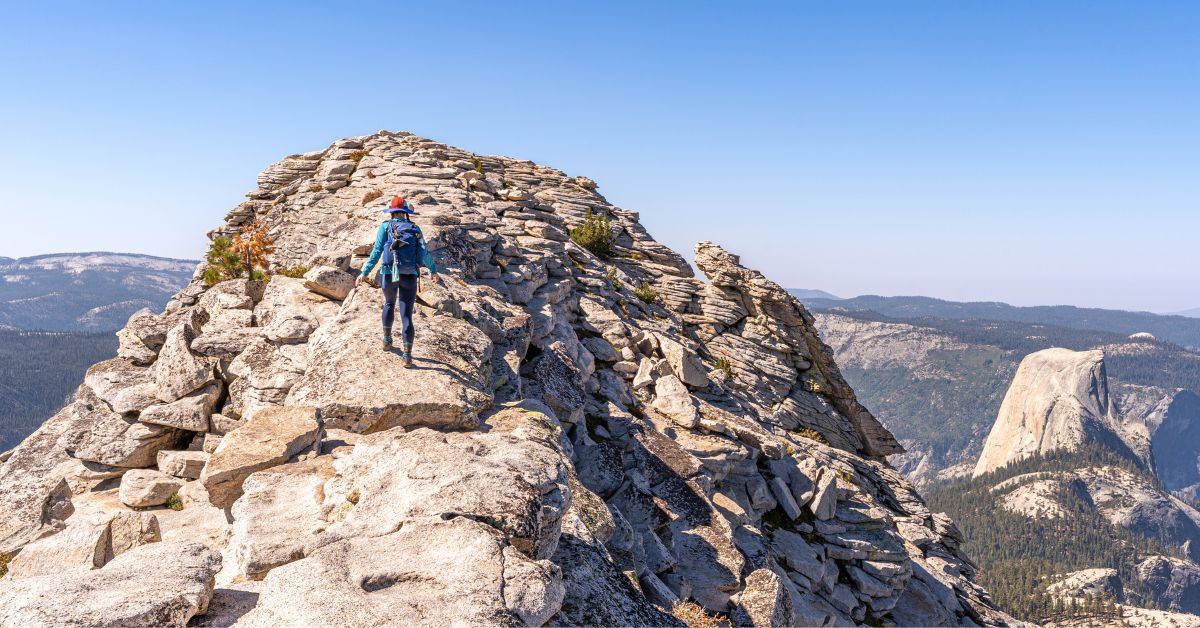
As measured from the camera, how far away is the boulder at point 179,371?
1784 centimetres

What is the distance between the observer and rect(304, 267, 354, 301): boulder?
21.4 meters

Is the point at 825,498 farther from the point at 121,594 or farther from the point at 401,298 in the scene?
the point at 121,594

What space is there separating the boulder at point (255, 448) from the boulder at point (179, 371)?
4448 mm

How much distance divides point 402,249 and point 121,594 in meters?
11.0

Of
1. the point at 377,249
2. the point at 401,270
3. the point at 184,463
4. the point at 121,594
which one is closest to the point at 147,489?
the point at 184,463

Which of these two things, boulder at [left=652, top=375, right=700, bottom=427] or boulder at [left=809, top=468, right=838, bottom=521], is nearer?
boulder at [left=652, top=375, right=700, bottom=427]

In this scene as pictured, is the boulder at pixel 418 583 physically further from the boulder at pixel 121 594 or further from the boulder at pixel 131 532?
the boulder at pixel 131 532

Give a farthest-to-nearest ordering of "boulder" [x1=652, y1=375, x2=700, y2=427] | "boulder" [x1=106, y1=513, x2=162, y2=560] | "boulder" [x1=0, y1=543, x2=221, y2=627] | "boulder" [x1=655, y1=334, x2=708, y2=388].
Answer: "boulder" [x1=655, y1=334, x2=708, y2=388]
"boulder" [x1=652, y1=375, x2=700, y2=427]
"boulder" [x1=106, y1=513, x2=162, y2=560]
"boulder" [x1=0, y1=543, x2=221, y2=627]

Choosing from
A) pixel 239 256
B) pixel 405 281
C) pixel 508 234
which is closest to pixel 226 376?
pixel 405 281

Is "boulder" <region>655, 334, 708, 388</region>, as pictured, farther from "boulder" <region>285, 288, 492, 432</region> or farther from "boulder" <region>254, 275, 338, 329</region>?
"boulder" <region>254, 275, 338, 329</region>

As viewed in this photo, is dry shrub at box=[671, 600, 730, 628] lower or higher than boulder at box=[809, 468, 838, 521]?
higher

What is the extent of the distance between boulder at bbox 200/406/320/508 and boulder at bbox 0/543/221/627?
4.29 m

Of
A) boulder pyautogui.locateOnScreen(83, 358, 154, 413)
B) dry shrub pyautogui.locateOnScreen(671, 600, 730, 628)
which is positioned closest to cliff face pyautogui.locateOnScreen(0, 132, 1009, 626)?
boulder pyautogui.locateOnScreen(83, 358, 154, 413)

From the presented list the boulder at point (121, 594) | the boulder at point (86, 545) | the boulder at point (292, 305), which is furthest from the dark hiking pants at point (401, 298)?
the boulder at point (121, 594)
